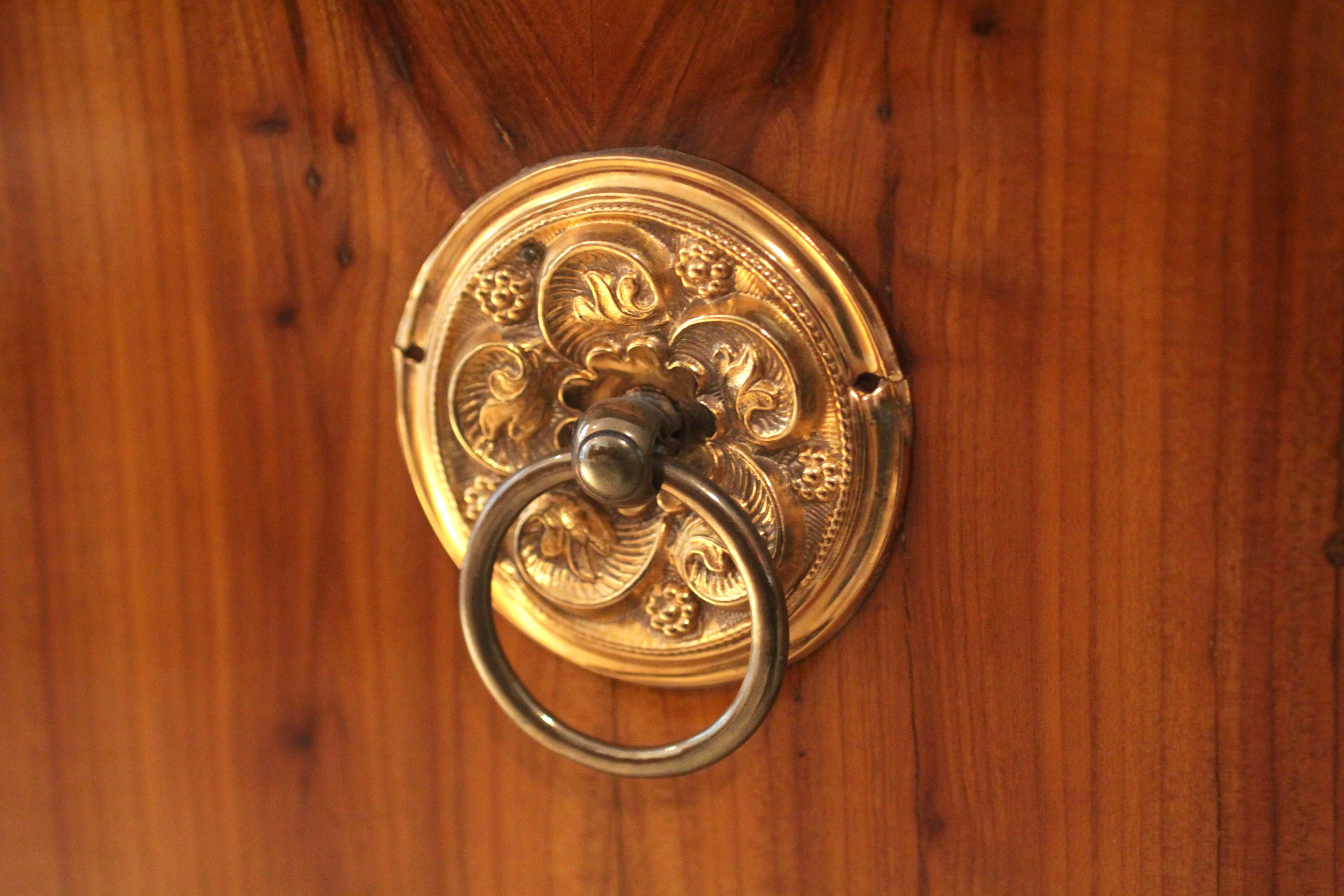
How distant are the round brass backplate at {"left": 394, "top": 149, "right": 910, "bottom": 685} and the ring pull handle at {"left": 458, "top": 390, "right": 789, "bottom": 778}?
3 centimetres

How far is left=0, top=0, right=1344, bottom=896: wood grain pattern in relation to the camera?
0.31 metres

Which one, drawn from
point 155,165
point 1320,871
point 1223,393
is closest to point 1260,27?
point 1223,393

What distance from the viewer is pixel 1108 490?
13.0 inches

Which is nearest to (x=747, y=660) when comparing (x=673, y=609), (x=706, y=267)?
(x=673, y=609)

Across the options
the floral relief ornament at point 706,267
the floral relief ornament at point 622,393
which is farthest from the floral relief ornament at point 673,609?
the floral relief ornament at point 706,267

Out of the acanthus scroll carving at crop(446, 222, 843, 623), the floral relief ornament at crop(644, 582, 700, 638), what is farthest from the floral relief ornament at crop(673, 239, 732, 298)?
the floral relief ornament at crop(644, 582, 700, 638)

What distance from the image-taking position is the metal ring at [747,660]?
0.32m

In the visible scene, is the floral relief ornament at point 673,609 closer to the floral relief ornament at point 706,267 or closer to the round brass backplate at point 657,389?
the round brass backplate at point 657,389

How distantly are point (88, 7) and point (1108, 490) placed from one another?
412 mm

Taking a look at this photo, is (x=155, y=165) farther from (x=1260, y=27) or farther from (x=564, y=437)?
(x=1260, y=27)

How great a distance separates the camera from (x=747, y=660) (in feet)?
1.25

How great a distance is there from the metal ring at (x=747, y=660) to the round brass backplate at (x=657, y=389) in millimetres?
30

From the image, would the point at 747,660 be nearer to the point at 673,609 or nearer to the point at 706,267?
the point at 673,609

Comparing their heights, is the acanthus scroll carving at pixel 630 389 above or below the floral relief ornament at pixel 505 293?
below
